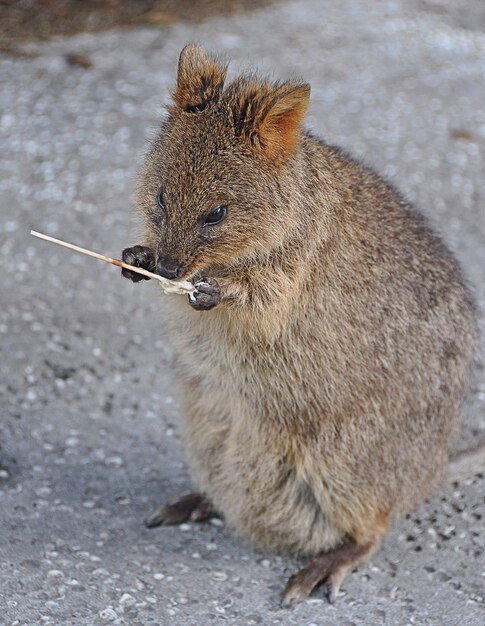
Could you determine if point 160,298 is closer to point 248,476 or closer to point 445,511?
point 248,476

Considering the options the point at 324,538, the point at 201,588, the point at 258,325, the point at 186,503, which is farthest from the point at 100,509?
the point at 258,325

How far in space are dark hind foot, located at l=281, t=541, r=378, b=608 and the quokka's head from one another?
5.27 feet

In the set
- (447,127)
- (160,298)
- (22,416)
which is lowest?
(22,416)

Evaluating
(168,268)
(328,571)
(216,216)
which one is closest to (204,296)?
(168,268)

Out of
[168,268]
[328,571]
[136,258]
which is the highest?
[168,268]

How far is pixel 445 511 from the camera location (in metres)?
5.58

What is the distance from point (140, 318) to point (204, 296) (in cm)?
309

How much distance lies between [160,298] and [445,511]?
6.67 feet

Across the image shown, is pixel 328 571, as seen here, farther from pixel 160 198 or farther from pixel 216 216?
pixel 160 198

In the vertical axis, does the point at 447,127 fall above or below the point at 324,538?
above

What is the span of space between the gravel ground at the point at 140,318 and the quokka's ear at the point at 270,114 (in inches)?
39.5

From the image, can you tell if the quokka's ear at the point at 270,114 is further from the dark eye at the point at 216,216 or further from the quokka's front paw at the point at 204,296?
the quokka's front paw at the point at 204,296

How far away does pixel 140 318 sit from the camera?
284 inches

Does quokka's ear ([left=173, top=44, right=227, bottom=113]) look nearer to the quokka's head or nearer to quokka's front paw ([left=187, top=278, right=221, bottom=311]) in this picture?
the quokka's head
